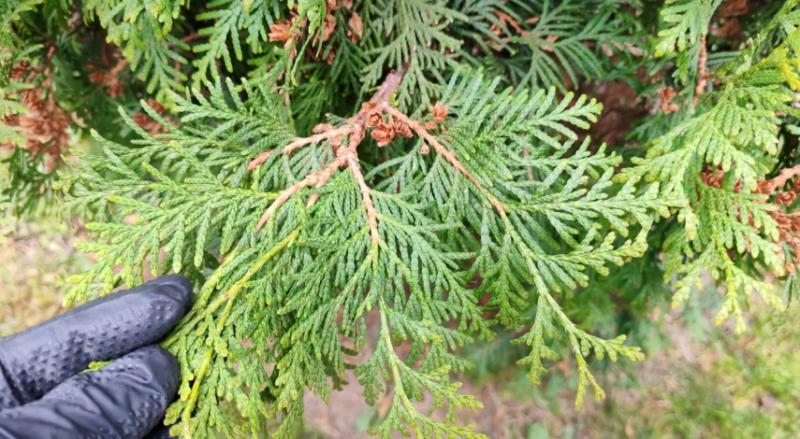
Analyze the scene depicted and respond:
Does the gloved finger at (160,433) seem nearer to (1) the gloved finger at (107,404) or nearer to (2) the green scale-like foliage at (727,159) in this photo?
(1) the gloved finger at (107,404)

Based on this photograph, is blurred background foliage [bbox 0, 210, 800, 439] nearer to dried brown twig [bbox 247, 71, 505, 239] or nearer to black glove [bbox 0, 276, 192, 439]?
dried brown twig [bbox 247, 71, 505, 239]

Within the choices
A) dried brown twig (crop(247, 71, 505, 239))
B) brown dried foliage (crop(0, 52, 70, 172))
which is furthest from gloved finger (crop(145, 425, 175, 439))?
brown dried foliage (crop(0, 52, 70, 172))

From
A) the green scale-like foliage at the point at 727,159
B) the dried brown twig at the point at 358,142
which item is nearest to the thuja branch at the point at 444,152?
the dried brown twig at the point at 358,142

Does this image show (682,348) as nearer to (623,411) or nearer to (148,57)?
(623,411)

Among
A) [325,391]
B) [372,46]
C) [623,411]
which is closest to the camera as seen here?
[325,391]

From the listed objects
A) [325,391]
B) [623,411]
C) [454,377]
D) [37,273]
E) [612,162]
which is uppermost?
[612,162]

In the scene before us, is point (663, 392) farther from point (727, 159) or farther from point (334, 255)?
point (334, 255)

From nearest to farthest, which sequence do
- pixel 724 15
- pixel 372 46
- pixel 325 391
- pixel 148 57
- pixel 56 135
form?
1. pixel 325 391
2. pixel 148 57
3. pixel 372 46
4. pixel 724 15
5. pixel 56 135

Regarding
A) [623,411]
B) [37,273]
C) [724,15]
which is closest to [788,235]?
[724,15]
